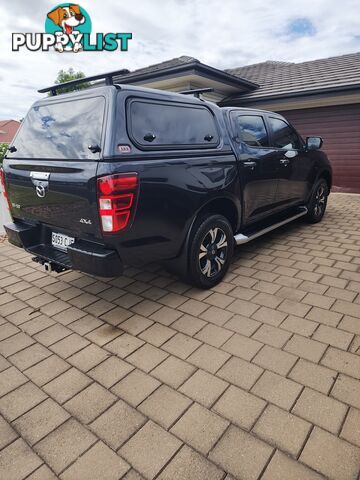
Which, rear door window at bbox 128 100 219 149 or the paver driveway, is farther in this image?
rear door window at bbox 128 100 219 149

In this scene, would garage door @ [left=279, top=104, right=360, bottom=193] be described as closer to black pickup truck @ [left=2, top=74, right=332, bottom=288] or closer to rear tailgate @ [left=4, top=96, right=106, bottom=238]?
black pickup truck @ [left=2, top=74, right=332, bottom=288]

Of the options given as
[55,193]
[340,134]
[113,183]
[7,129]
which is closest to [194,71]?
[340,134]

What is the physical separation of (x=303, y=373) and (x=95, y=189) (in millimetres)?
1976

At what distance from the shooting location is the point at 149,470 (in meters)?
1.59

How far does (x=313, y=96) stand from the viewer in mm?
9195

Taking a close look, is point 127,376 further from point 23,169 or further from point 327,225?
point 327,225

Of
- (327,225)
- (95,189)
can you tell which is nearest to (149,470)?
(95,189)

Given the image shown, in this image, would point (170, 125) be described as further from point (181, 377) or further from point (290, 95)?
point (290, 95)

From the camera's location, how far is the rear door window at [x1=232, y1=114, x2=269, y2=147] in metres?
3.78

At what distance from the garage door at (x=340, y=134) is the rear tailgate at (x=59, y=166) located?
28.6ft

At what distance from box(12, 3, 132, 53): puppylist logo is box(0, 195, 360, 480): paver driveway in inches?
425

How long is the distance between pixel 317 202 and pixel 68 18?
39.3ft

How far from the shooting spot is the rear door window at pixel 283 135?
14.4ft

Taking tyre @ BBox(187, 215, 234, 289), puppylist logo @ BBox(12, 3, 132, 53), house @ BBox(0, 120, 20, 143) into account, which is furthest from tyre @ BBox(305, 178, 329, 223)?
house @ BBox(0, 120, 20, 143)
